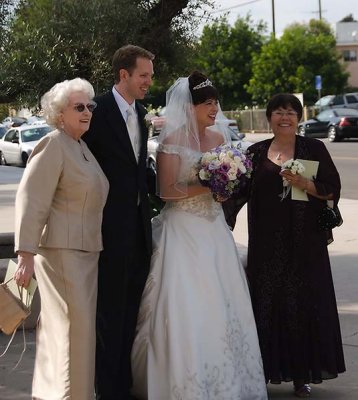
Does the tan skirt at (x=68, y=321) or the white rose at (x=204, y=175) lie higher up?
the white rose at (x=204, y=175)

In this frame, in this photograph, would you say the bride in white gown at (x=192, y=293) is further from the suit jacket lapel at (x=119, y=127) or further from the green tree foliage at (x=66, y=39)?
the green tree foliage at (x=66, y=39)

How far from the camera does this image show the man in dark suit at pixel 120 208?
4969 mm

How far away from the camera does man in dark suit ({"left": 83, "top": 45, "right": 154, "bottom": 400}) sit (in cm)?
497

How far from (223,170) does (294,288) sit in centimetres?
101

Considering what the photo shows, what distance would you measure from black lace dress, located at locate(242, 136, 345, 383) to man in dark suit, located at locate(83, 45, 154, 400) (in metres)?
0.88

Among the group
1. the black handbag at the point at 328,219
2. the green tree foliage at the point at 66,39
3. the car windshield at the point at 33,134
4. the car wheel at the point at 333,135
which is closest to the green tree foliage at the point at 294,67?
the car wheel at the point at 333,135

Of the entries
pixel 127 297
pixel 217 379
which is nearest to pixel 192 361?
pixel 217 379

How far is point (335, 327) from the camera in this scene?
557 centimetres

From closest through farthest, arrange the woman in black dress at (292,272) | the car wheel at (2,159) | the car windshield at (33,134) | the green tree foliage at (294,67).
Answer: the woman in black dress at (292,272) → the car windshield at (33,134) → the car wheel at (2,159) → the green tree foliage at (294,67)

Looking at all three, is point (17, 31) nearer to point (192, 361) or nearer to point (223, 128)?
point (223, 128)

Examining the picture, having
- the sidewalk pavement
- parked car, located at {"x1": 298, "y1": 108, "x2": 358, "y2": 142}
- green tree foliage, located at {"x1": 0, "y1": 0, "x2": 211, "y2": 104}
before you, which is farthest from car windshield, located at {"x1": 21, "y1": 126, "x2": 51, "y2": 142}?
green tree foliage, located at {"x1": 0, "y1": 0, "x2": 211, "y2": 104}

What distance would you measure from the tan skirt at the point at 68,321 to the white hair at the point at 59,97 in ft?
2.34

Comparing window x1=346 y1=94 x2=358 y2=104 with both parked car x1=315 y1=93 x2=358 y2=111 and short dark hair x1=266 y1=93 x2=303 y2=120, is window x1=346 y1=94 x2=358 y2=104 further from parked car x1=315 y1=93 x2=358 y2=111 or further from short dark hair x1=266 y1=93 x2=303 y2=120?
short dark hair x1=266 y1=93 x2=303 y2=120

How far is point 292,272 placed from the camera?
5.59m
